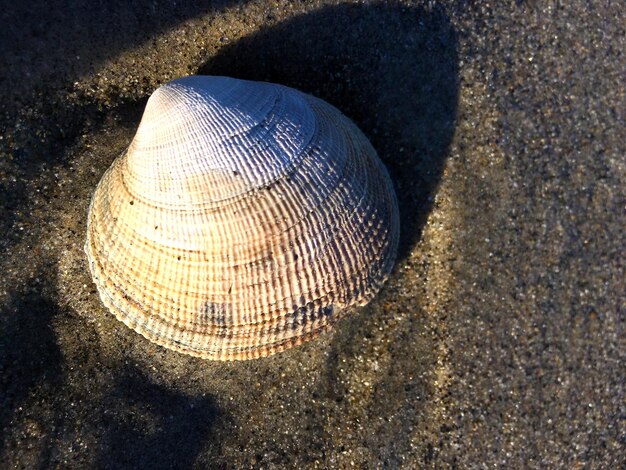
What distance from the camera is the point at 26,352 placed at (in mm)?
2734

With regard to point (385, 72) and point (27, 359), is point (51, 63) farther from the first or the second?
point (385, 72)

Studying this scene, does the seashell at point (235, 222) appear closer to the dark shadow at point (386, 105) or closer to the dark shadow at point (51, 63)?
the dark shadow at point (386, 105)

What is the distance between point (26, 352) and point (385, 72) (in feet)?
8.48

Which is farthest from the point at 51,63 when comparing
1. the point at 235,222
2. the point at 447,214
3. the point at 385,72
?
the point at 447,214

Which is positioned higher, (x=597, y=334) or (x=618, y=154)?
(x=618, y=154)

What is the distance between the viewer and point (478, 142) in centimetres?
274

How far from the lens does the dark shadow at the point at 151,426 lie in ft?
9.07

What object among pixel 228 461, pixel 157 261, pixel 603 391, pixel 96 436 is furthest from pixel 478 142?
pixel 96 436

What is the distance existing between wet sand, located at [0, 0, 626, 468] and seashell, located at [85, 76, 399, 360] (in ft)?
1.45

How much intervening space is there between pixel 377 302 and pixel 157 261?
50.1 inches

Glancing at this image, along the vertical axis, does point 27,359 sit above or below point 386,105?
below

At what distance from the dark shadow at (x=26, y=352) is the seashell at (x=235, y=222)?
19.5 inches

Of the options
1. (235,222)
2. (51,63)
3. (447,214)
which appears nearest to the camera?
(235,222)

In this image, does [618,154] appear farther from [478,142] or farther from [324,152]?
[324,152]
